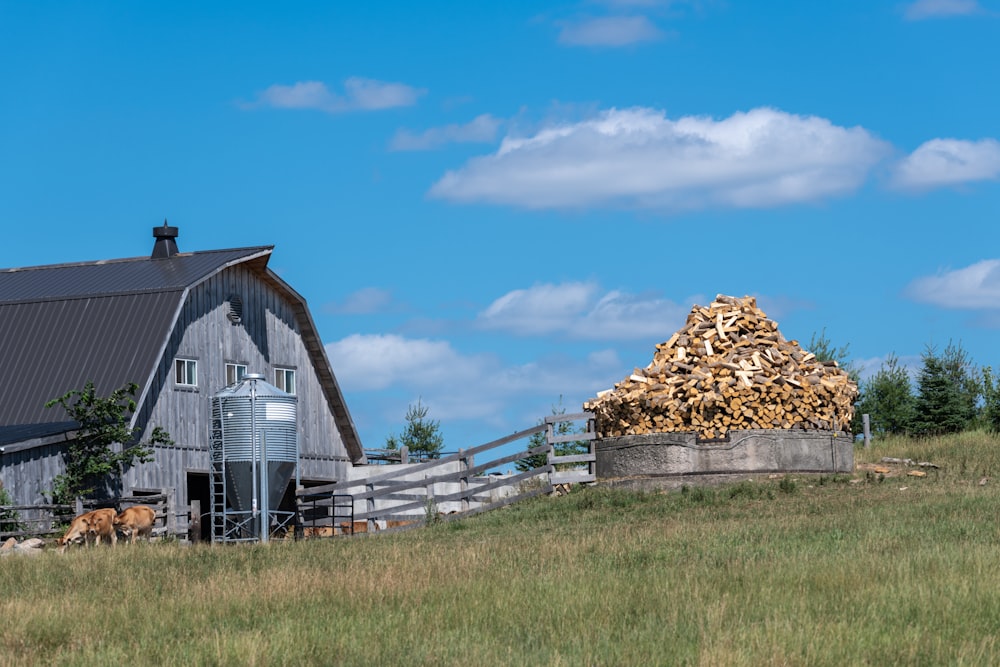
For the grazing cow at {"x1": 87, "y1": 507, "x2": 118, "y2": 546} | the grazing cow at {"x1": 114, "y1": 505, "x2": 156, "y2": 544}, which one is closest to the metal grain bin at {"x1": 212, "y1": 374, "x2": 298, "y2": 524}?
the grazing cow at {"x1": 114, "y1": 505, "x2": 156, "y2": 544}

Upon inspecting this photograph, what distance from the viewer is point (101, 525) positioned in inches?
1072

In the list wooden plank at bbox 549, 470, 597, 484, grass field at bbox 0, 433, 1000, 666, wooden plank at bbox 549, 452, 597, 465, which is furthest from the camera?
wooden plank at bbox 549, 470, 597, 484

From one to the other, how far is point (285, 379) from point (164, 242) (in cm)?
584

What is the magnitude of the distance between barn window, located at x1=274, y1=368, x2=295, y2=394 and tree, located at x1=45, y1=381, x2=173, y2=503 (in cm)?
705

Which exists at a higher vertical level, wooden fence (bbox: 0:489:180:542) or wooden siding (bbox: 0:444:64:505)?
wooden siding (bbox: 0:444:64:505)

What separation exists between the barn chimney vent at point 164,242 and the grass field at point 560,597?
20.2 m

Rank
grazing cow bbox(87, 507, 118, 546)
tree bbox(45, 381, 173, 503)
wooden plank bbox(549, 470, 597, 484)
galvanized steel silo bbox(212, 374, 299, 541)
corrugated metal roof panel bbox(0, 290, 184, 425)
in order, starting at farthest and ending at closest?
corrugated metal roof panel bbox(0, 290, 184, 425), tree bbox(45, 381, 173, 503), wooden plank bbox(549, 470, 597, 484), galvanized steel silo bbox(212, 374, 299, 541), grazing cow bbox(87, 507, 118, 546)

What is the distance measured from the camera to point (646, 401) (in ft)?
91.8

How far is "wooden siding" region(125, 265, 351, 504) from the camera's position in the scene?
36.2 metres

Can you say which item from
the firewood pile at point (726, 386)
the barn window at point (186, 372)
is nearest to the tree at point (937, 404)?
the firewood pile at point (726, 386)

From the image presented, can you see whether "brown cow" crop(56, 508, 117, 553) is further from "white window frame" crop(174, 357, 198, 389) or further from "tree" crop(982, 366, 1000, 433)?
"tree" crop(982, 366, 1000, 433)

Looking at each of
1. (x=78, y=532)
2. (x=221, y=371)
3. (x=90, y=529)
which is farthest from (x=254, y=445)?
(x=221, y=371)

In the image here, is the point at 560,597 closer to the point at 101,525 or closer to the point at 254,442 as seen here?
the point at 254,442

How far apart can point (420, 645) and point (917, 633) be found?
4270 mm
